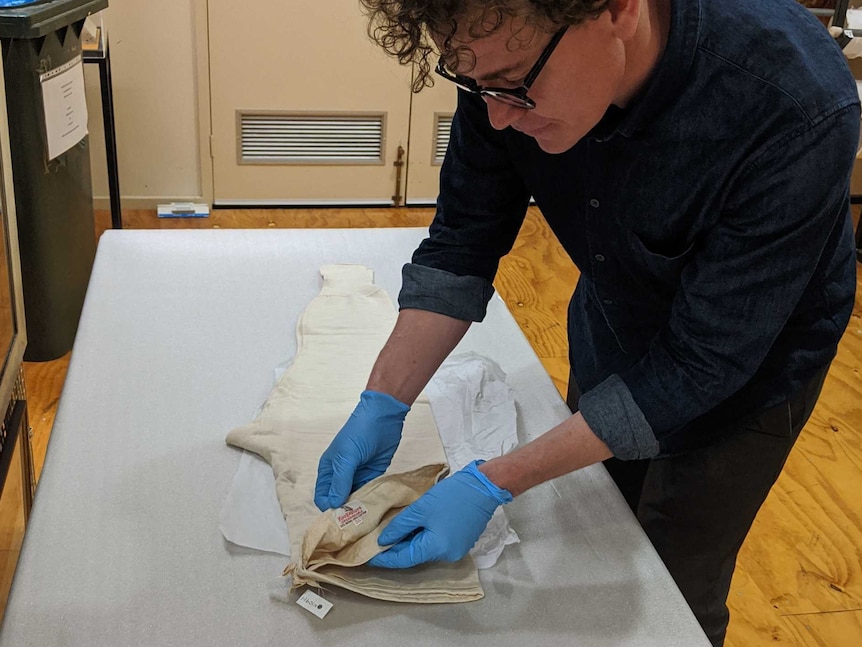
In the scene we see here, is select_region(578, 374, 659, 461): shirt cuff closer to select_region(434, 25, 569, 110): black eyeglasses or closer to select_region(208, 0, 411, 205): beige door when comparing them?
select_region(434, 25, 569, 110): black eyeglasses

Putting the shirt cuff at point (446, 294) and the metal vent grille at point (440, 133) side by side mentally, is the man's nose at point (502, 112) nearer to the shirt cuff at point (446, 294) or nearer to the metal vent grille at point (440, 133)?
the shirt cuff at point (446, 294)

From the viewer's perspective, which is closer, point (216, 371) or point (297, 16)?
point (216, 371)

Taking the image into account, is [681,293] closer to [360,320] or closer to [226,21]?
[360,320]

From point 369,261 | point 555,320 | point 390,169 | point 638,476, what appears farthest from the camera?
point 390,169

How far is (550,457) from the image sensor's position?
895 mm

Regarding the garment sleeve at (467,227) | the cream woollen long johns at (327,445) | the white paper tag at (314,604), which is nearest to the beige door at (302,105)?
the cream woollen long johns at (327,445)

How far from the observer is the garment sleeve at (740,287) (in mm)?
A: 764

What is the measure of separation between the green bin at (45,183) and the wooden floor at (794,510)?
5.6 inches

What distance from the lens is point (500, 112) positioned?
0.79m

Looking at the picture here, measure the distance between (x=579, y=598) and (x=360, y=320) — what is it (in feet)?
2.05

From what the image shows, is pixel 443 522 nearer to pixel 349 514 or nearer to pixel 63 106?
pixel 349 514

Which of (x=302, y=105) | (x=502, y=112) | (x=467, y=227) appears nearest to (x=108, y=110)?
(x=302, y=105)

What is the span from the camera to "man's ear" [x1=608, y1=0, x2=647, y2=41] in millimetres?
717

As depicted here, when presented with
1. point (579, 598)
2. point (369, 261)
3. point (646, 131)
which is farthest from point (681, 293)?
point (369, 261)
